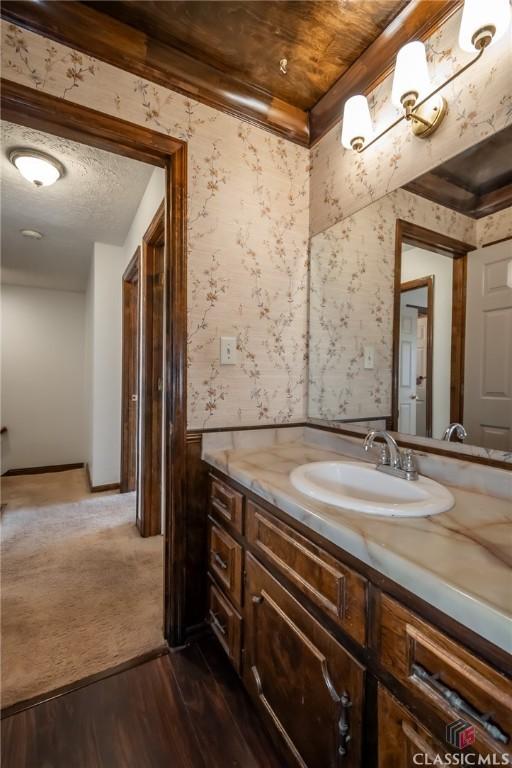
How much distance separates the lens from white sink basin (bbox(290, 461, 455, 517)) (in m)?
0.77

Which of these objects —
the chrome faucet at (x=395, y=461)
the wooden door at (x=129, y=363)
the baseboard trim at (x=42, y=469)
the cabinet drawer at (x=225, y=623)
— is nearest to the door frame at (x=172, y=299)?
the cabinet drawer at (x=225, y=623)

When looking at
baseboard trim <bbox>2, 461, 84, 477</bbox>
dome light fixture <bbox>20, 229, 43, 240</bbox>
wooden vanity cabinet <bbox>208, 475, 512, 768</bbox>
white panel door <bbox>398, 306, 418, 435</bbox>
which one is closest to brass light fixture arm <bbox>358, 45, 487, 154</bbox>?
white panel door <bbox>398, 306, 418, 435</bbox>

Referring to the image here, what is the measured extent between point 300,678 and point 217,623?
600 millimetres

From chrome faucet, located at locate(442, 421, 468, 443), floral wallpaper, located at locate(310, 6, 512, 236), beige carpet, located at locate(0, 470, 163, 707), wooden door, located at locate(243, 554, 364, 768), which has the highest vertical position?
floral wallpaper, located at locate(310, 6, 512, 236)

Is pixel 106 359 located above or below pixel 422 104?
below

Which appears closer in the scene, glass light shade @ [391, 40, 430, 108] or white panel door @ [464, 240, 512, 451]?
white panel door @ [464, 240, 512, 451]

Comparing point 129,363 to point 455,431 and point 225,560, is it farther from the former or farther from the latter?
point 455,431

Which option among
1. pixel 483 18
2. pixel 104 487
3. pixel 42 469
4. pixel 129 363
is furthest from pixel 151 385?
pixel 42 469

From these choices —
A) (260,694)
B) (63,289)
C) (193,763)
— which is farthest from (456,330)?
(63,289)

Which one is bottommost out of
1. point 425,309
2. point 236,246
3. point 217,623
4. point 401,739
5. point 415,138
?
point 217,623

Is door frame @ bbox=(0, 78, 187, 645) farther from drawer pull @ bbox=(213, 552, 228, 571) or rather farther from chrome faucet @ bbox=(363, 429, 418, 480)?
chrome faucet @ bbox=(363, 429, 418, 480)

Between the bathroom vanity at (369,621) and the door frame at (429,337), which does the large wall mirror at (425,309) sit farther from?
the bathroom vanity at (369,621)

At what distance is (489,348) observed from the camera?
1.00 meters

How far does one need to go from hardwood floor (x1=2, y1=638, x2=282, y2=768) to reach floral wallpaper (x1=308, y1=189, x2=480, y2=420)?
45.7 inches
